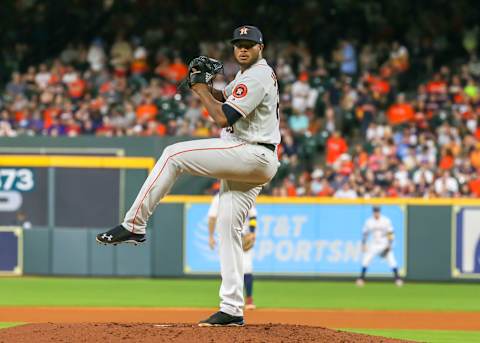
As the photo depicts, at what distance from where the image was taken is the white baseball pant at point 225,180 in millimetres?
7238

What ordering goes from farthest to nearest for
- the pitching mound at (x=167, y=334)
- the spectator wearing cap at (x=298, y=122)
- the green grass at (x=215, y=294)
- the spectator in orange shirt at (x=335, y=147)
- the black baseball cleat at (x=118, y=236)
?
the spectator wearing cap at (x=298, y=122), the spectator in orange shirt at (x=335, y=147), the green grass at (x=215, y=294), the pitching mound at (x=167, y=334), the black baseball cleat at (x=118, y=236)

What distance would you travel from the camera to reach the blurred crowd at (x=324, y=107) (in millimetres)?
19000

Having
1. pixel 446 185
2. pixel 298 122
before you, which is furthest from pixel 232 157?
pixel 298 122

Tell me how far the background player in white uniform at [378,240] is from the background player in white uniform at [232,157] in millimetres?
10341

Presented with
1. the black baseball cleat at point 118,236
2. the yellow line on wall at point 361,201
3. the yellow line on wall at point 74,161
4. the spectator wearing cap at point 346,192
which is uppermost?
the yellow line on wall at point 74,161

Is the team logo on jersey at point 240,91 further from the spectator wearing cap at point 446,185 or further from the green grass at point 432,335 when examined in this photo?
the spectator wearing cap at point 446,185

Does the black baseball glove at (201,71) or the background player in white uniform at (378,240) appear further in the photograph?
the background player in white uniform at (378,240)

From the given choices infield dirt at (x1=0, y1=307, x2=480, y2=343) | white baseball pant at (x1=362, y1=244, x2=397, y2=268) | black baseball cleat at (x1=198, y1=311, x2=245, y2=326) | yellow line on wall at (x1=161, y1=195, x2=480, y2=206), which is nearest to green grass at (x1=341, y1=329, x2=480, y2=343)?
infield dirt at (x1=0, y1=307, x2=480, y2=343)

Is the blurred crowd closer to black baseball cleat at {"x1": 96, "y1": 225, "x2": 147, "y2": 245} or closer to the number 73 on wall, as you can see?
the number 73 on wall

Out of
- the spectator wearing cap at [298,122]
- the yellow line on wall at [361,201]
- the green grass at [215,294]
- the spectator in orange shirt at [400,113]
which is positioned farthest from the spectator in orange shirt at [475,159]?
the spectator wearing cap at [298,122]

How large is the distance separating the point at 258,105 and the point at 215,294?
9081mm

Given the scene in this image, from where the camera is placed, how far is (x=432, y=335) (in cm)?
1097

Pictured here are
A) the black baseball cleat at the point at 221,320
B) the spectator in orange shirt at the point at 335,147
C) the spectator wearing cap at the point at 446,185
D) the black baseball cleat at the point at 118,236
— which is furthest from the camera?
the spectator in orange shirt at the point at 335,147

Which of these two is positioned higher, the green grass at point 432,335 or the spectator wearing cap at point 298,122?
the spectator wearing cap at point 298,122
